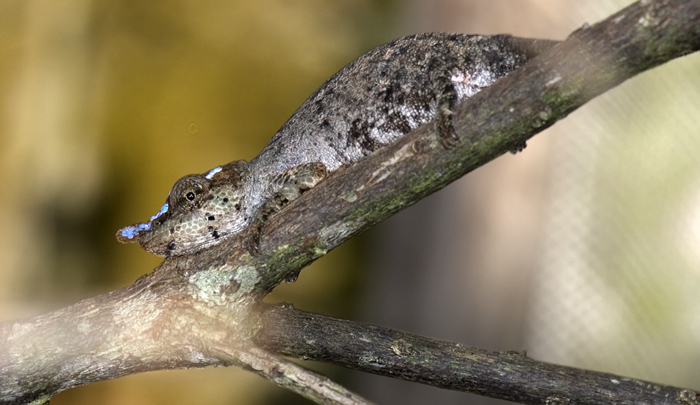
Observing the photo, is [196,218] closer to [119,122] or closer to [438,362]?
[438,362]

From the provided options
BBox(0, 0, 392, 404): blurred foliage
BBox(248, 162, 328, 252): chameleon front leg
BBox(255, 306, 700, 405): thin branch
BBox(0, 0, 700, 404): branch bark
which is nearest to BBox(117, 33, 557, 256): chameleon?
BBox(248, 162, 328, 252): chameleon front leg

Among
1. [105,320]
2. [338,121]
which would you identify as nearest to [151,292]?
[105,320]

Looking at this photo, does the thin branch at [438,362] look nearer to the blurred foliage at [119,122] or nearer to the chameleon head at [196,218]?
the chameleon head at [196,218]

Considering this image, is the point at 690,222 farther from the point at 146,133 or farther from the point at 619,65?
the point at 146,133

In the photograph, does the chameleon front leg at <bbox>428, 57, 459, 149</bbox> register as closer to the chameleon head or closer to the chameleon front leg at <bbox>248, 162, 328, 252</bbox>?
the chameleon front leg at <bbox>248, 162, 328, 252</bbox>

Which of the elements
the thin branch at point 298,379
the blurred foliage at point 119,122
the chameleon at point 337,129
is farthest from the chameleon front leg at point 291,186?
the blurred foliage at point 119,122

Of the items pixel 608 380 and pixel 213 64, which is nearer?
pixel 608 380
